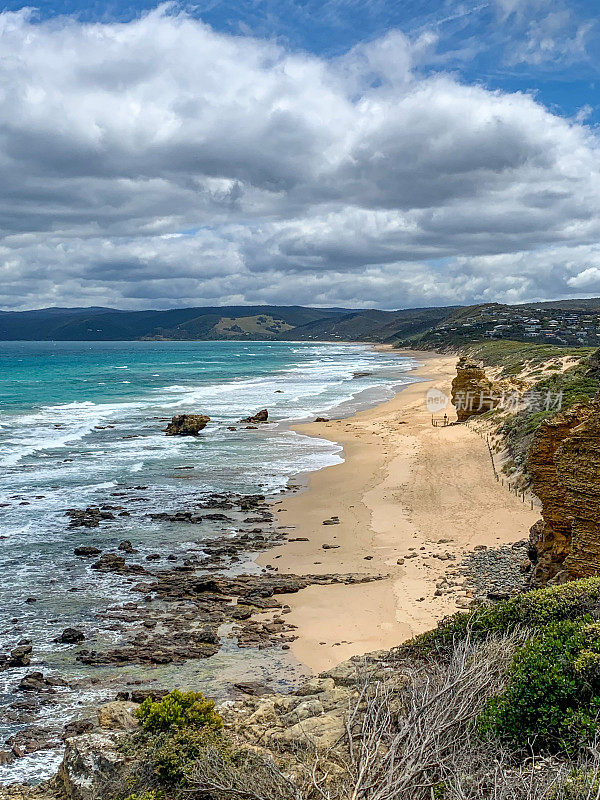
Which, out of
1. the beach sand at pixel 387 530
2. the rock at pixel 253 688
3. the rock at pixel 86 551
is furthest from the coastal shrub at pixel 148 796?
the rock at pixel 86 551

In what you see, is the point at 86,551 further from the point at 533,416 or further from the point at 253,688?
the point at 533,416

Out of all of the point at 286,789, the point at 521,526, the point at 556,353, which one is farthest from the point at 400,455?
the point at 556,353

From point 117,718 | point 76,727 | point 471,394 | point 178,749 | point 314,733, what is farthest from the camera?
point 471,394

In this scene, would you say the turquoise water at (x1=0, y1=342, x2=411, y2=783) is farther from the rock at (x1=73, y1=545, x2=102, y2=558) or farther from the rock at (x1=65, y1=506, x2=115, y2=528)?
the rock at (x1=65, y1=506, x2=115, y2=528)

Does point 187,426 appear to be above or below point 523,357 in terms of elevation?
below

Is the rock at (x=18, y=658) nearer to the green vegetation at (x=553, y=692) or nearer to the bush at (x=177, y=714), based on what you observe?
the bush at (x=177, y=714)

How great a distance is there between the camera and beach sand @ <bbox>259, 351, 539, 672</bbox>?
1295 cm

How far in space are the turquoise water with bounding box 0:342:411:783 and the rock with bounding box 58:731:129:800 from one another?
2.58m

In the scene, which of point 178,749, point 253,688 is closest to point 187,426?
point 253,688

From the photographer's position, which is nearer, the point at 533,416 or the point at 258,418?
the point at 533,416

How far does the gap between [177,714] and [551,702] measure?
4060 mm

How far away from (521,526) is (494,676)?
11.7 m

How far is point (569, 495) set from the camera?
37.2 feet

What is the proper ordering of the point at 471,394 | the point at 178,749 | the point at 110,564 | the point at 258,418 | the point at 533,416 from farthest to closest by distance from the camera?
the point at 258,418 < the point at 471,394 < the point at 533,416 < the point at 110,564 < the point at 178,749
